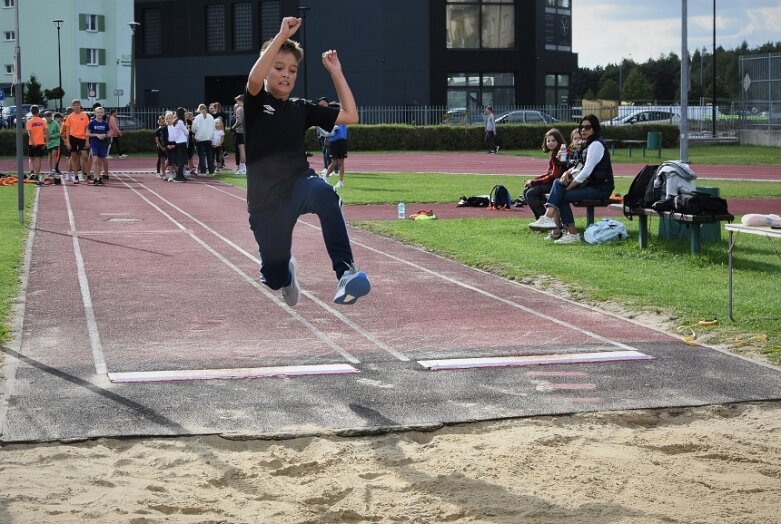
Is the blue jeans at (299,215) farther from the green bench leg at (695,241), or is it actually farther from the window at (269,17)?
the window at (269,17)

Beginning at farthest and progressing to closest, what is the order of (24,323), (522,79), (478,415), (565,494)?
(522,79) < (24,323) < (478,415) < (565,494)

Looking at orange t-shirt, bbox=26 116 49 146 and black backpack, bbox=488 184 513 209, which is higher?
orange t-shirt, bbox=26 116 49 146

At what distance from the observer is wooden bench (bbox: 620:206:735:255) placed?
13.3 meters

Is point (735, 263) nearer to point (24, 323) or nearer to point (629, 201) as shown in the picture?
point (629, 201)

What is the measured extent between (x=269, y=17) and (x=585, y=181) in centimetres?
5292

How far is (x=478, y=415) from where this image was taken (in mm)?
6922

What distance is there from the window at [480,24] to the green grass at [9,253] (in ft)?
136

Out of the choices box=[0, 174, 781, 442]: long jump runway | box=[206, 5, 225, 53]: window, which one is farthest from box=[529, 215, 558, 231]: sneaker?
box=[206, 5, 225, 53]: window

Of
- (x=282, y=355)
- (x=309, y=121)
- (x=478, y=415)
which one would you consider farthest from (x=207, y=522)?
(x=282, y=355)

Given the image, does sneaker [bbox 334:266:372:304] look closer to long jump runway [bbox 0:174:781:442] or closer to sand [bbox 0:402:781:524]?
long jump runway [bbox 0:174:781:442]

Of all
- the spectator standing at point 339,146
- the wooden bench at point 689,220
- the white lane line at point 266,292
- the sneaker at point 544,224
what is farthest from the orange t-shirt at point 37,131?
the wooden bench at point 689,220

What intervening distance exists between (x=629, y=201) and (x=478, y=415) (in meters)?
8.29

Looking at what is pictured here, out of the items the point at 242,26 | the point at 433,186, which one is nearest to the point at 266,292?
the point at 433,186

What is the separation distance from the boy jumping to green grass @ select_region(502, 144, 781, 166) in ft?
102
